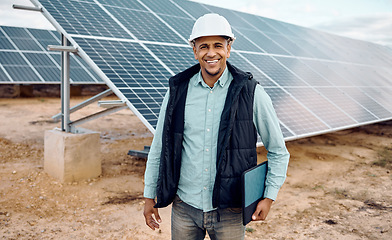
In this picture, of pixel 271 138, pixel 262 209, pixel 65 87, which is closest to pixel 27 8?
pixel 65 87

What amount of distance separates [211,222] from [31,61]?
1614 cm

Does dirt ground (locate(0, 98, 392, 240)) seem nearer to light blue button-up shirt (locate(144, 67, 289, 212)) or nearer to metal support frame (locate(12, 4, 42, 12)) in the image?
light blue button-up shirt (locate(144, 67, 289, 212))

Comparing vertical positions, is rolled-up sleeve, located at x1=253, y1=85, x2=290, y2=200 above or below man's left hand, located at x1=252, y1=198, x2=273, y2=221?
above

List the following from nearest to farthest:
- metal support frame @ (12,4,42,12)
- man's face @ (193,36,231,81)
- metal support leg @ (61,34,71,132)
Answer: man's face @ (193,36,231,81), metal support frame @ (12,4,42,12), metal support leg @ (61,34,71,132)

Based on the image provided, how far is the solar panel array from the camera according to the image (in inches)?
607

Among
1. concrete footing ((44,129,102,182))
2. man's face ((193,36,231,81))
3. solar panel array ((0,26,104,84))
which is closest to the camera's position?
man's face ((193,36,231,81))

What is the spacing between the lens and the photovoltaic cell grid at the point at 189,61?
6.25m

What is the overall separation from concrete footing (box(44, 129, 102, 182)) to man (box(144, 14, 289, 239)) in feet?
15.7

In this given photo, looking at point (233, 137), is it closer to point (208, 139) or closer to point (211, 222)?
point (208, 139)

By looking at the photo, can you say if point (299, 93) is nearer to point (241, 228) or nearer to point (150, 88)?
point (150, 88)

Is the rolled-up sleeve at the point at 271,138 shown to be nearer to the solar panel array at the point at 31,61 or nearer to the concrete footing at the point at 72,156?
the concrete footing at the point at 72,156

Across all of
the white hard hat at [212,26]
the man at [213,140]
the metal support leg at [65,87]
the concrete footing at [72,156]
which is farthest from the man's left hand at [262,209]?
the metal support leg at [65,87]

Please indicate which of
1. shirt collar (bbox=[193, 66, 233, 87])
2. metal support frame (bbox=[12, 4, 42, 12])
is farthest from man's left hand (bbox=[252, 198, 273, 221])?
metal support frame (bbox=[12, 4, 42, 12])

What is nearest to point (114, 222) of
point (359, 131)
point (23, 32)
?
point (359, 131)
